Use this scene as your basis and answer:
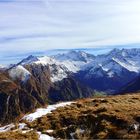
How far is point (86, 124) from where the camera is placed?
42.1m

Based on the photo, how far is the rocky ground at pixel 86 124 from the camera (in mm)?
37750

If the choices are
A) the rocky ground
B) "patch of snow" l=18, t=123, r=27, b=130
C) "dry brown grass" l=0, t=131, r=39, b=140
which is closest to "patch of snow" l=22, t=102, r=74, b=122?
the rocky ground

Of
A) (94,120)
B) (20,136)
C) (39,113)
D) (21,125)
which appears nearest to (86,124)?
(94,120)

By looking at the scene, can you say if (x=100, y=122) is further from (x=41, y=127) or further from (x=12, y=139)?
(x=12, y=139)

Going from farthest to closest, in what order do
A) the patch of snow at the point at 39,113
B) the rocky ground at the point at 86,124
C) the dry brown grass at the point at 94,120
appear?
the patch of snow at the point at 39,113 → the dry brown grass at the point at 94,120 → the rocky ground at the point at 86,124

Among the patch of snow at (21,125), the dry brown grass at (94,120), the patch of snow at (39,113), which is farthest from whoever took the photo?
the patch of snow at (39,113)

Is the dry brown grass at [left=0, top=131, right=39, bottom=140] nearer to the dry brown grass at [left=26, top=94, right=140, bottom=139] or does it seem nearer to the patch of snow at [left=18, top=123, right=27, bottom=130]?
the dry brown grass at [left=26, top=94, right=140, bottom=139]

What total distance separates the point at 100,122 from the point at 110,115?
7.61 ft

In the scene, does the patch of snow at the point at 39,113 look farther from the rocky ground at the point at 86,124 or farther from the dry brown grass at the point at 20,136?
the dry brown grass at the point at 20,136

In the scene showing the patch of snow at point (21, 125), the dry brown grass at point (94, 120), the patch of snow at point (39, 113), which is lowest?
the patch of snow at point (21, 125)

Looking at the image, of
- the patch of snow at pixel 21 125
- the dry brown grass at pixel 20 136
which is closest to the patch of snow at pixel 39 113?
the patch of snow at pixel 21 125

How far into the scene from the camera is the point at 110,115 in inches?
1713

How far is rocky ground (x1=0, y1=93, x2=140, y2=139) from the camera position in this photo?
1486 inches

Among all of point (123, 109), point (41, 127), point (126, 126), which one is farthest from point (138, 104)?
point (41, 127)
